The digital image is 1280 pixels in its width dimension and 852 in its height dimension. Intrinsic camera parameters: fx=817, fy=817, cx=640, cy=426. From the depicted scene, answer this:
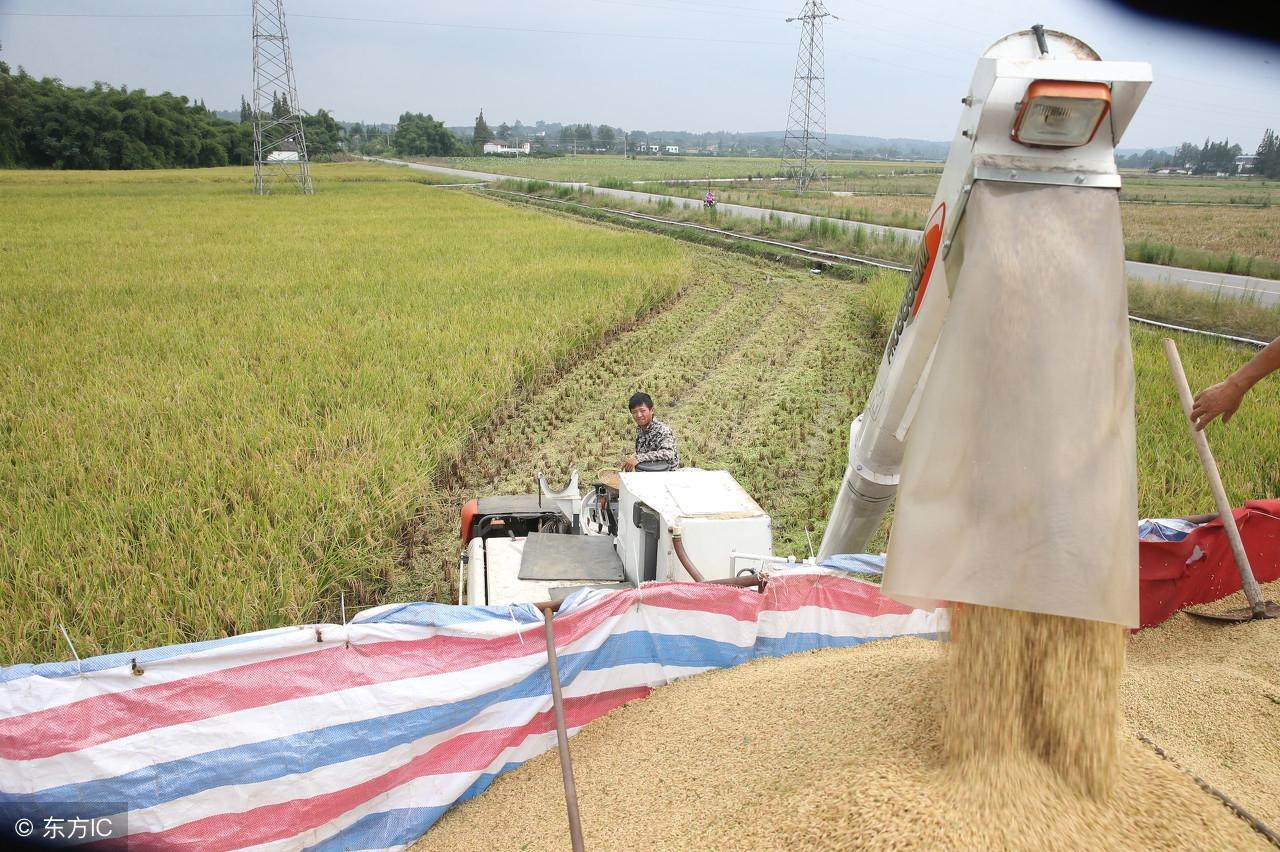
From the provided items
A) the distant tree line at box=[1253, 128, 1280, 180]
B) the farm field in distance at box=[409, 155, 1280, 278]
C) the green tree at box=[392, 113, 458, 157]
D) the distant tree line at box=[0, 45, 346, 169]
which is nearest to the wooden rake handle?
the farm field in distance at box=[409, 155, 1280, 278]

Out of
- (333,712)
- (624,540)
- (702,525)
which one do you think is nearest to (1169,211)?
(624,540)


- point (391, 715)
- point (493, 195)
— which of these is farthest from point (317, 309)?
point (493, 195)

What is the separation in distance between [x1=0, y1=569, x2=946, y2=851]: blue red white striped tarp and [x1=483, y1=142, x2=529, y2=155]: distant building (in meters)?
106

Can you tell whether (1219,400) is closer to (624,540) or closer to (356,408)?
(624,540)

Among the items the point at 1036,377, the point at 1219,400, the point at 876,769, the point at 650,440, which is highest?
the point at 1036,377

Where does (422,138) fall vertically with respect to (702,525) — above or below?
above

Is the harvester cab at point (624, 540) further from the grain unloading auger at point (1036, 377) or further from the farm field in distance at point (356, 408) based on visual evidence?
the grain unloading auger at point (1036, 377)

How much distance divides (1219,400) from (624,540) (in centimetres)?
266

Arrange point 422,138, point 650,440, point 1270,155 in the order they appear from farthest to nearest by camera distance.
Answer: point 422,138 → point 1270,155 → point 650,440

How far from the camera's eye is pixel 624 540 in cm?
414

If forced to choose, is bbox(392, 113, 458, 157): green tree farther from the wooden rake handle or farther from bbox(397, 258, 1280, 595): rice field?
the wooden rake handle

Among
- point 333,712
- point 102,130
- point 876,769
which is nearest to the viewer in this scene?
point 876,769

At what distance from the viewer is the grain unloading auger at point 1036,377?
172 centimetres

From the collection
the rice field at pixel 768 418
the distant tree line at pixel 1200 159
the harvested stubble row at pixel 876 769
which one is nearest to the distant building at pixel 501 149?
the distant tree line at pixel 1200 159
